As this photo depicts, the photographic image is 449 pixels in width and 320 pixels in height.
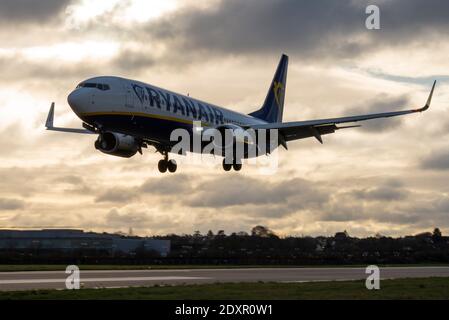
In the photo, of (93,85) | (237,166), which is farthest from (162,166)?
(93,85)

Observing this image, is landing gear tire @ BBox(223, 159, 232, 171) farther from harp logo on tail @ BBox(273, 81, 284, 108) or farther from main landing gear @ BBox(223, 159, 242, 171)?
harp logo on tail @ BBox(273, 81, 284, 108)

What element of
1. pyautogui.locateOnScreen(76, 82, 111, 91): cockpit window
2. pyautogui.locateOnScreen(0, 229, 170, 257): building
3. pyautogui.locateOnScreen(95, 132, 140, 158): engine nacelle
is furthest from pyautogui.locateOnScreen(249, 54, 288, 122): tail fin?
pyautogui.locateOnScreen(0, 229, 170, 257): building

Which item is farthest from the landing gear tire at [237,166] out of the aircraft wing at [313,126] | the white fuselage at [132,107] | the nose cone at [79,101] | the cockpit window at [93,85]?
the nose cone at [79,101]

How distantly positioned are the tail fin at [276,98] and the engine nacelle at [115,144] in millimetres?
25190

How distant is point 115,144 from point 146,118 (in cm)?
323

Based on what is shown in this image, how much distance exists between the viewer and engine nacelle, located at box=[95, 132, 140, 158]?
5116 centimetres

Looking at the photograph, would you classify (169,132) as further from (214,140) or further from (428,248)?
(428,248)

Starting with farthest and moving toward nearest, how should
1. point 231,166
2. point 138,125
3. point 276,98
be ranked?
1. point 276,98
2. point 231,166
3. point 138,125

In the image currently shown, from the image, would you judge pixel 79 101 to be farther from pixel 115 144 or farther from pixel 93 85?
pixel 115 144

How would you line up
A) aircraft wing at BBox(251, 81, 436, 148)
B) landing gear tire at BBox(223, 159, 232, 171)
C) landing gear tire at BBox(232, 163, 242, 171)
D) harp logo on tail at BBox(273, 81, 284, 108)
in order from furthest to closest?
harp logo on tail at BBox(273, 81, 284, 108) → landing gear tire at BBox(232, 163, 242, 171) → landing gear tire at BBox(223, 159, 232, 171) → aircraft wing at BBox(251, 81, 436, 148)

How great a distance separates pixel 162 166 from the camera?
61.2 meters

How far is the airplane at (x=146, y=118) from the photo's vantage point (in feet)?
156
